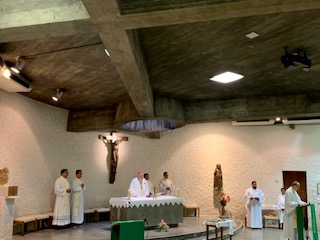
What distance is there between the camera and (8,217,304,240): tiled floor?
7598mm

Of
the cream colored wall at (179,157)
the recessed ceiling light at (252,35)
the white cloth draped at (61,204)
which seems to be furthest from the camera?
the cream colored wall at (179,157)

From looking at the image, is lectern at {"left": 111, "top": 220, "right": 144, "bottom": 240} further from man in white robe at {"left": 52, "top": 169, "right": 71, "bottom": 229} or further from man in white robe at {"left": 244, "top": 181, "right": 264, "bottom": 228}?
man in white robe at {"left": 244, "top": 181, "right": 264, "bottom": 228}

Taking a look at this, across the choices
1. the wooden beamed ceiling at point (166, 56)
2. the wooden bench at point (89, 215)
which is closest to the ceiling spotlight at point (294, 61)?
the wooden beamed ceiling at point (166, 56)

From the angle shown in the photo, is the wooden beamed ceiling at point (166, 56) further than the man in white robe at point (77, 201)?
No

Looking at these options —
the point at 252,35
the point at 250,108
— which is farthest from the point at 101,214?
the point at 252,35

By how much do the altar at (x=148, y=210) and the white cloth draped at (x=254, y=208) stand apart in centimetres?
288

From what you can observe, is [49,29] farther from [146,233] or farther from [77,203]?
[77,203]

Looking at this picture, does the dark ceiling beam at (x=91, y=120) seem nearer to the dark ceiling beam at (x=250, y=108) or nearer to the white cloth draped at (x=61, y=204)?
the white cloth draped at (x=61, y=204)

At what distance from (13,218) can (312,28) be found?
24.4 ft

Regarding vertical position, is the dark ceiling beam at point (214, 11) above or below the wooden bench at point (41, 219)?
above

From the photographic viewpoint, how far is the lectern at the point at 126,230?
3.97m

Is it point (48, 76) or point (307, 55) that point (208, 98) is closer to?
point (307, 55)

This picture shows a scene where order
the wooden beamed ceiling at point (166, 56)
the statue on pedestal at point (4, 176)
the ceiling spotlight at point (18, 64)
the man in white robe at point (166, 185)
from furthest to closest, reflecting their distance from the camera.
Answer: the man in white robe at point (166, 185)
the statue on pedestal at point (4, 176)
the ceiling spotlight at point (18, 64)
the wooden beamed ceiling at point (166, 56)

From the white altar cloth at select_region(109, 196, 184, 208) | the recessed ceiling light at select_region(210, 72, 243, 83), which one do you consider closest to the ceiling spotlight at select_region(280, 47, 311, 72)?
the recessed ceiling light at select_region(210, 72, 243, 83)
